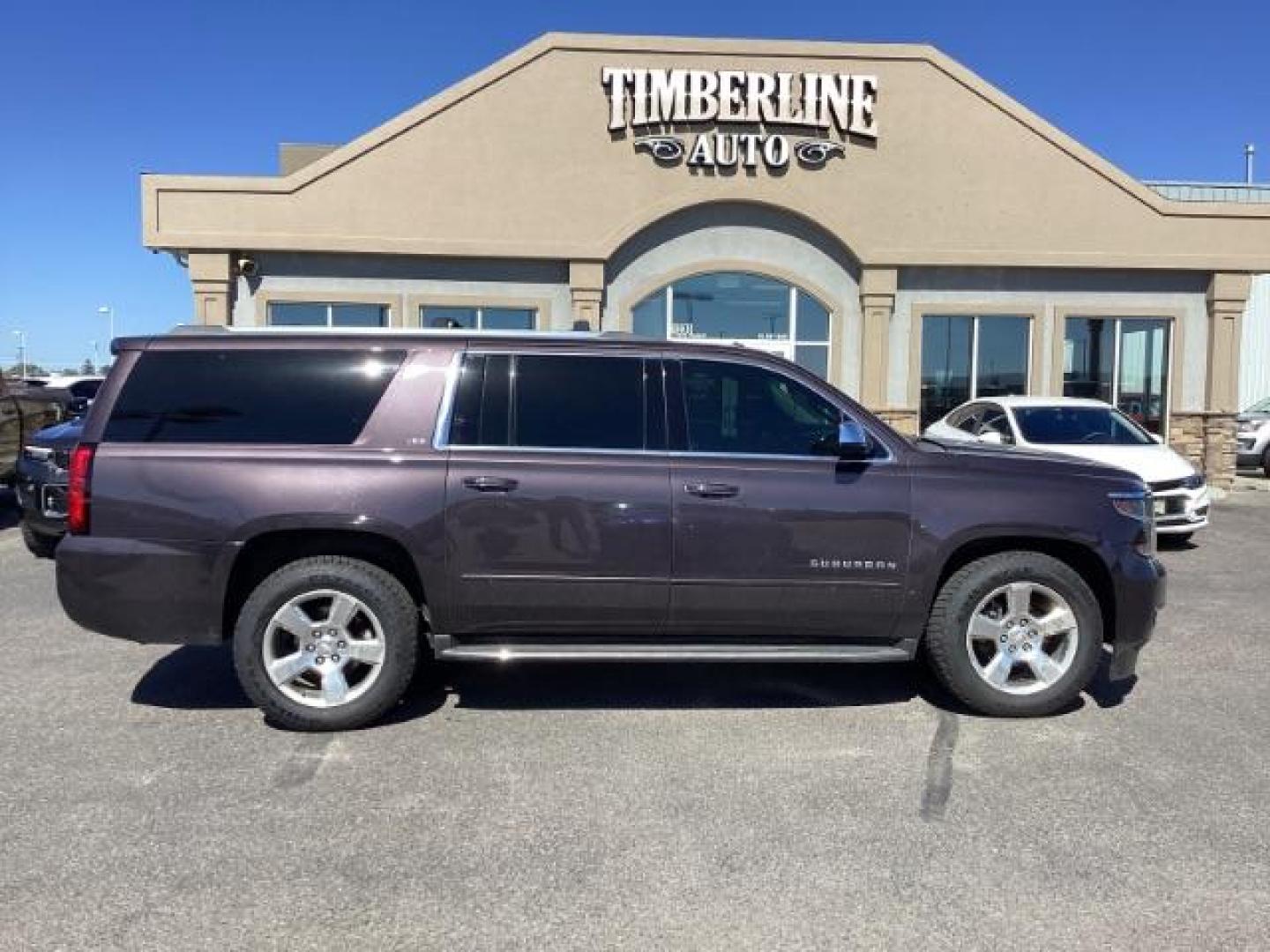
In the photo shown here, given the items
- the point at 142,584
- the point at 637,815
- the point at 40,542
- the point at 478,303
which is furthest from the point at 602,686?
the point at 478,303

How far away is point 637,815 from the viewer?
3.98 metres

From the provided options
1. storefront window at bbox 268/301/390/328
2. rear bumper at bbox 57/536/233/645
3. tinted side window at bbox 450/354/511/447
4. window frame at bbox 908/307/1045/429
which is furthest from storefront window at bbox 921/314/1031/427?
rear bumper at bbox 57/536/233/645

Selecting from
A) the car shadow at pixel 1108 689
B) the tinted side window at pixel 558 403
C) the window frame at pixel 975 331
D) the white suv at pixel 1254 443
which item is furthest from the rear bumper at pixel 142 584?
the white suv at pixel 1254 443

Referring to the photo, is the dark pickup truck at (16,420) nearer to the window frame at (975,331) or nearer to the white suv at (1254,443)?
the window frame at (975,331)

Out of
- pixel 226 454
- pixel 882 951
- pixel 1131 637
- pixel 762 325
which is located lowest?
pixel 882 951

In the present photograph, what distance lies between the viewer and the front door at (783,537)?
16.2 feet

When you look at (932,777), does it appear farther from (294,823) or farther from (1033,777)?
(294,823)

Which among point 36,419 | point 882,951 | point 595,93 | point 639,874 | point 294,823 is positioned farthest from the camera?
point 595,93

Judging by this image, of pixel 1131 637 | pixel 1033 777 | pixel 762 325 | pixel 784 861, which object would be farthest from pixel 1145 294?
pixel 784 861

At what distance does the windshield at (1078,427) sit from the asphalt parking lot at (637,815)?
18.3 feet

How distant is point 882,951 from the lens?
306 centimetres

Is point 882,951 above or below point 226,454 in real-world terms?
below

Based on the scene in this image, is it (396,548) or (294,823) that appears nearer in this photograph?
(294,823)

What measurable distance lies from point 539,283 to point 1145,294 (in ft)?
30.7
